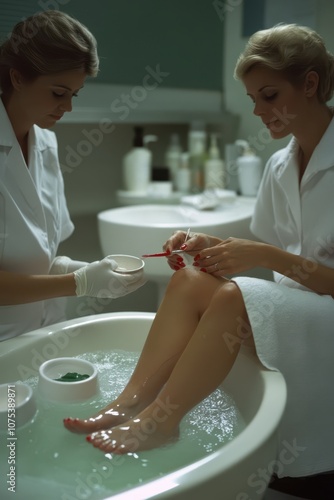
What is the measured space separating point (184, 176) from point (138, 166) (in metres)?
0.23

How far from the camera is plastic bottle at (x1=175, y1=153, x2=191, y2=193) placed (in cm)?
247

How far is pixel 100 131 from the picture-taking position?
2.37m

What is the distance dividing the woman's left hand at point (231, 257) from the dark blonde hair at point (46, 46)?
1.92ft

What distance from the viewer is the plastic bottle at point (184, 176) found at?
2.47 metres

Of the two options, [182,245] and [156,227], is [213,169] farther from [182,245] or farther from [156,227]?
[182,245]

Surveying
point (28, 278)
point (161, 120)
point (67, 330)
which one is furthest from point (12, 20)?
point (67, 330)

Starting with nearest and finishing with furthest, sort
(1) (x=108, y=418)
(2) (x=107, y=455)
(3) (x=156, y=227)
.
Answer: (2) (x=107, y=455), (1) (x=108, y=418), (3) (x=156, y=227)

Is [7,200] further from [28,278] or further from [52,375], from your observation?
[52,375]

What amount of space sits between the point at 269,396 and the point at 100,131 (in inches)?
64.2

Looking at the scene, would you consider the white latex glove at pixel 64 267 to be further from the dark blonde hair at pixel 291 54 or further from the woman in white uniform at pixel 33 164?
the dark blonde hair at pixel 291 54

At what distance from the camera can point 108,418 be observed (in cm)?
117

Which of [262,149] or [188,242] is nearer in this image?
[188,242]

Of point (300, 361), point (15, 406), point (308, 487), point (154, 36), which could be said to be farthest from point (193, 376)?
point (154, 36)

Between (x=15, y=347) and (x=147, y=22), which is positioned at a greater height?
(x=147, y=22)
